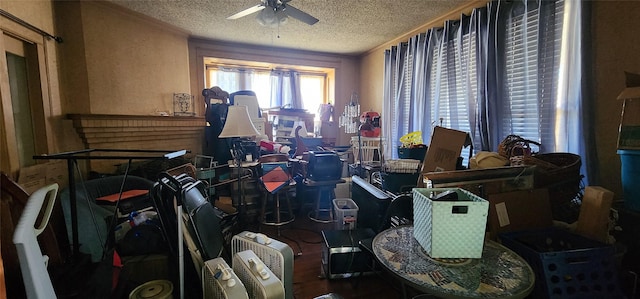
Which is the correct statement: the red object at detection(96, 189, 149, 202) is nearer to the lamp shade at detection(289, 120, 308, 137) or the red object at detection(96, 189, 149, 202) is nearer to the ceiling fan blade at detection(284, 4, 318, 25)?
the ceiling fan blade at detection(284, 4, 318, 25)

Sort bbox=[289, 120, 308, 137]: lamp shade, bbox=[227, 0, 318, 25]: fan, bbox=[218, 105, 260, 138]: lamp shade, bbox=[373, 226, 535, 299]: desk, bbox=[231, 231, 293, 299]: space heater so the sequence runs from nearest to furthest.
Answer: bbox=[373, 226, 535, 299]: desk < bbox=[231, 231, 293, 299]: space heater < bbox=[227, 0, 318, 25]: fan < bbox=[218, 105, 260, 138]: lamp shade < bbox=[289, 120, 308, 137]: lamp shade

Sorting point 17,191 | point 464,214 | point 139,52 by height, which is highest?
point 139,52

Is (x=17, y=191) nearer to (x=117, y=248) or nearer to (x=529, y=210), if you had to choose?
(x=117, y=248)

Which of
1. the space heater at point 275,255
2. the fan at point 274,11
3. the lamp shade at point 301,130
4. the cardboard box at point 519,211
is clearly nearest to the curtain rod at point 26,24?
the fan at point 274,11

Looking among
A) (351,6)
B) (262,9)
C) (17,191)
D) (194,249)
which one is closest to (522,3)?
(351,6)

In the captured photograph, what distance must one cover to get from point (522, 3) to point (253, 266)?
292 cm

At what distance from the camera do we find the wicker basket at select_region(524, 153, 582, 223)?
5.54ft

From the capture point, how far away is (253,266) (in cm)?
130

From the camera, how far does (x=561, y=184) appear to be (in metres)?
1.70

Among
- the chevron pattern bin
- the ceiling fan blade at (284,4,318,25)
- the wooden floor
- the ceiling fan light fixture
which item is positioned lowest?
the wooden floor

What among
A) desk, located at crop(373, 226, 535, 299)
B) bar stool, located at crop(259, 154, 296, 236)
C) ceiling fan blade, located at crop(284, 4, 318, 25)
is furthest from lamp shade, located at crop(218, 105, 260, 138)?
desk, located at crop(373, 226, 535, 299)

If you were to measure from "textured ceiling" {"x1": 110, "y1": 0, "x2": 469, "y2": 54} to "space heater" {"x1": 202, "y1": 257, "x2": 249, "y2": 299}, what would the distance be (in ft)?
8.35

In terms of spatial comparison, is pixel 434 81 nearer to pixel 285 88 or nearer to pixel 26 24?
pixel 285 88

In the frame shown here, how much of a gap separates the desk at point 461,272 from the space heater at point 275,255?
1.68 feet
